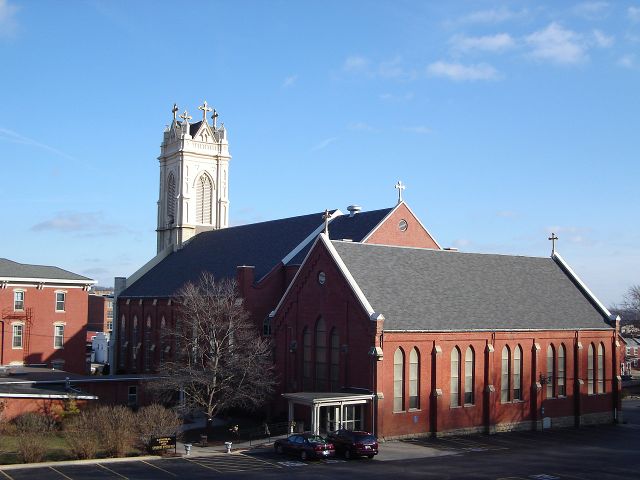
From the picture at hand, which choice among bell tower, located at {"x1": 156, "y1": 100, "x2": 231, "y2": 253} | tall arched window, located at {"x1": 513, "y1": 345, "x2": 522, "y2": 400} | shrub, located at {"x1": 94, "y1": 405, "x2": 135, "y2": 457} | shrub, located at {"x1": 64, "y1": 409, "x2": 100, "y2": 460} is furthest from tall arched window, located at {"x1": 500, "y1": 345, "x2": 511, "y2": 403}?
bell tower, located at {"x1": 156, "y1": 100, "x2": 231, "y2": 253}

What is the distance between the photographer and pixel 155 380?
50188 millimetres

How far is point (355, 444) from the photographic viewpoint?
35750mm

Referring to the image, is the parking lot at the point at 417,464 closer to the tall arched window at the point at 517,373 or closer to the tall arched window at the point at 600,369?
the tall arched window at the point at 517,373

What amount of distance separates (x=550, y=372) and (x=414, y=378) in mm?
12242

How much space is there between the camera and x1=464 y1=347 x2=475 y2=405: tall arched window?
1779 inches

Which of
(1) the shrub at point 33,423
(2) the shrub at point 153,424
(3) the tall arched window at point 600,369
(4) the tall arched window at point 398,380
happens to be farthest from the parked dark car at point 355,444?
(3) the tall arched window at point 600,369

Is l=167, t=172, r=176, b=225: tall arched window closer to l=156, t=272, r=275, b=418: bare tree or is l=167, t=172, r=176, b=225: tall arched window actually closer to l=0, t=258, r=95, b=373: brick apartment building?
l=0, t=258, r=95, b=373: brick apartment building

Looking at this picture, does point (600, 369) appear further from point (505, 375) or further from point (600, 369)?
point (505, 375)

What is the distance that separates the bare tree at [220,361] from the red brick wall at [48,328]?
20.7m

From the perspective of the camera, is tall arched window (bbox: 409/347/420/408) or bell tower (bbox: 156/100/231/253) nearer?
tall arched window (bbox: 409/347/420/408)

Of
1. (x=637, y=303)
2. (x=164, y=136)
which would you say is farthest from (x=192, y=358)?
(x=637, y=303)

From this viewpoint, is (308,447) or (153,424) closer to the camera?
(308,447)

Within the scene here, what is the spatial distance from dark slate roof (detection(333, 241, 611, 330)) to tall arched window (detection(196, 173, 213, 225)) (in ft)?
100

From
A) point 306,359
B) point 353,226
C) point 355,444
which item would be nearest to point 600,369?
point 353,226
